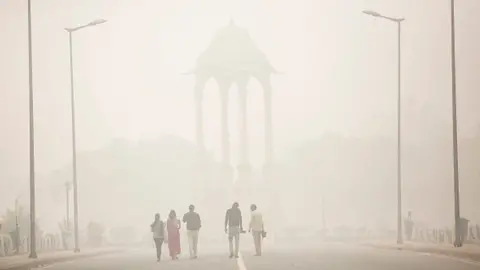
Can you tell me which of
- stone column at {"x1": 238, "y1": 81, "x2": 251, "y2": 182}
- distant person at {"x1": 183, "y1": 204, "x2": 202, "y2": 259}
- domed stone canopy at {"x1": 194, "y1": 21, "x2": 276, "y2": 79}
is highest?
domed stone canopy at {"x1": 194, "y1": 21, "x2": 276, "y2": 79}

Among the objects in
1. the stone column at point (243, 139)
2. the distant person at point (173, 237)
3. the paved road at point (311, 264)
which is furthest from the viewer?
the stone column at point (243, 139)

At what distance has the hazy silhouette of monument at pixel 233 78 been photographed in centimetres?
4488

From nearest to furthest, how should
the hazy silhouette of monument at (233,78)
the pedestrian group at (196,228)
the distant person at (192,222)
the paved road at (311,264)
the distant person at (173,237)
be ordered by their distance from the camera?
the paved road at (311,264), the pedestrian group at (196,228), the distant person at (192,222), the distant person at (173,237), the hazy silhouette of monument at (233,78)

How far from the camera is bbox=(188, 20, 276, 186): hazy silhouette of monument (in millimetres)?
44875

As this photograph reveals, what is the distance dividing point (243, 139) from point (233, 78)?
6728mm

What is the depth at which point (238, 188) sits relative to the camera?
5084 centimetres

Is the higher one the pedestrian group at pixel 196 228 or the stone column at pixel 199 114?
the stone column at pixel 199 114

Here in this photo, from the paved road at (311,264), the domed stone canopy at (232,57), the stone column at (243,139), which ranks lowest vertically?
the paved road at (311,264)

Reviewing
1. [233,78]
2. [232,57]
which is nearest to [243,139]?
[233,78]

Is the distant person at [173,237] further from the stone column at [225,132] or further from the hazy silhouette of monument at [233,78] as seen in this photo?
the stone column at [225,132]

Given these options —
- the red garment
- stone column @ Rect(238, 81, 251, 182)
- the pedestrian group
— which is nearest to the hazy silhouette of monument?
stone column @ Rect(238, 81, 251, 182)

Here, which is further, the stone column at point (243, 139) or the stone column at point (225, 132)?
the stone column at point (243, 139)

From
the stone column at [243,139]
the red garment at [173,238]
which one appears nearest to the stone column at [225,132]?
the stone column at [243,139]

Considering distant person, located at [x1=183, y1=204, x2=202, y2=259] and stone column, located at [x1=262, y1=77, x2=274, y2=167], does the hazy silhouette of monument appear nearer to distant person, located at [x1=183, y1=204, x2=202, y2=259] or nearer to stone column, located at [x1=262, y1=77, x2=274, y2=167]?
A: stone column, located at [x1=262, y1=77, x2=274, y2=167]
